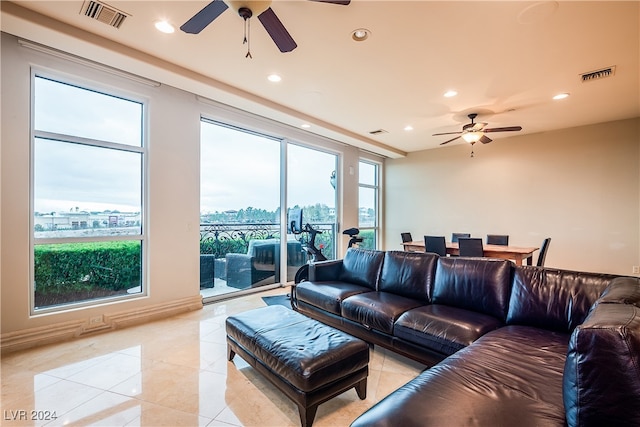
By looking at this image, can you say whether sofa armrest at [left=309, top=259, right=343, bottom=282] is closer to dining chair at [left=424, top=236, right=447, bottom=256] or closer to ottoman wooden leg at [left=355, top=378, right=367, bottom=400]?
ottoman wooden leg at [left=355, top=378, right=367, bottom=400]

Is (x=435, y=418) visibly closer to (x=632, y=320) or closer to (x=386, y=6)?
(x=632, y=320)

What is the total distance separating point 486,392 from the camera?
1363mm

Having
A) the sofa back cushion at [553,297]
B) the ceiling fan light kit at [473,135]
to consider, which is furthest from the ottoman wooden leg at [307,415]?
the ceiling fan light kit at [473,135]

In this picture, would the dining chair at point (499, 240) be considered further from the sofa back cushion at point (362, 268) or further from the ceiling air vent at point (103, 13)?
the ceiling air vent at point (103, 13)

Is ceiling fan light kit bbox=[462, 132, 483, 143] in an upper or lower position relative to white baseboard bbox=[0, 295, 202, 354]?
upper

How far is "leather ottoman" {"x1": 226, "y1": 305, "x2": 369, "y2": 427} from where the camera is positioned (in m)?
1.75

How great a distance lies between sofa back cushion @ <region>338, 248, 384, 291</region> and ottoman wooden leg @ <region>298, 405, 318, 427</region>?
1.78m

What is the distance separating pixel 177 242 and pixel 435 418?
141 inches

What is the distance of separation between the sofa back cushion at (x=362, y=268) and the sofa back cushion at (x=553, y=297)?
1396mm

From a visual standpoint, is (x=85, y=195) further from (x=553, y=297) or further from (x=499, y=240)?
(x=499, y=240)

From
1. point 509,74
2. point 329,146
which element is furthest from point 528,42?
point 329,146

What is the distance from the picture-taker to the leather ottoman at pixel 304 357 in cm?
175

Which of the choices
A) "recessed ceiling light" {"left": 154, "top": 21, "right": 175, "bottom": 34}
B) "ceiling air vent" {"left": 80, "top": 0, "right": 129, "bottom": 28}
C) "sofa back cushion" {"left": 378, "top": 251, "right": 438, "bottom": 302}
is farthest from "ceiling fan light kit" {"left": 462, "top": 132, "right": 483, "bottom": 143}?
"ceiling air vent" {"left": 80, "top": 0, "right": 129, "bottom": 28}

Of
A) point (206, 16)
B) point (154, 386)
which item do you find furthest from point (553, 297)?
point (206, 16)
